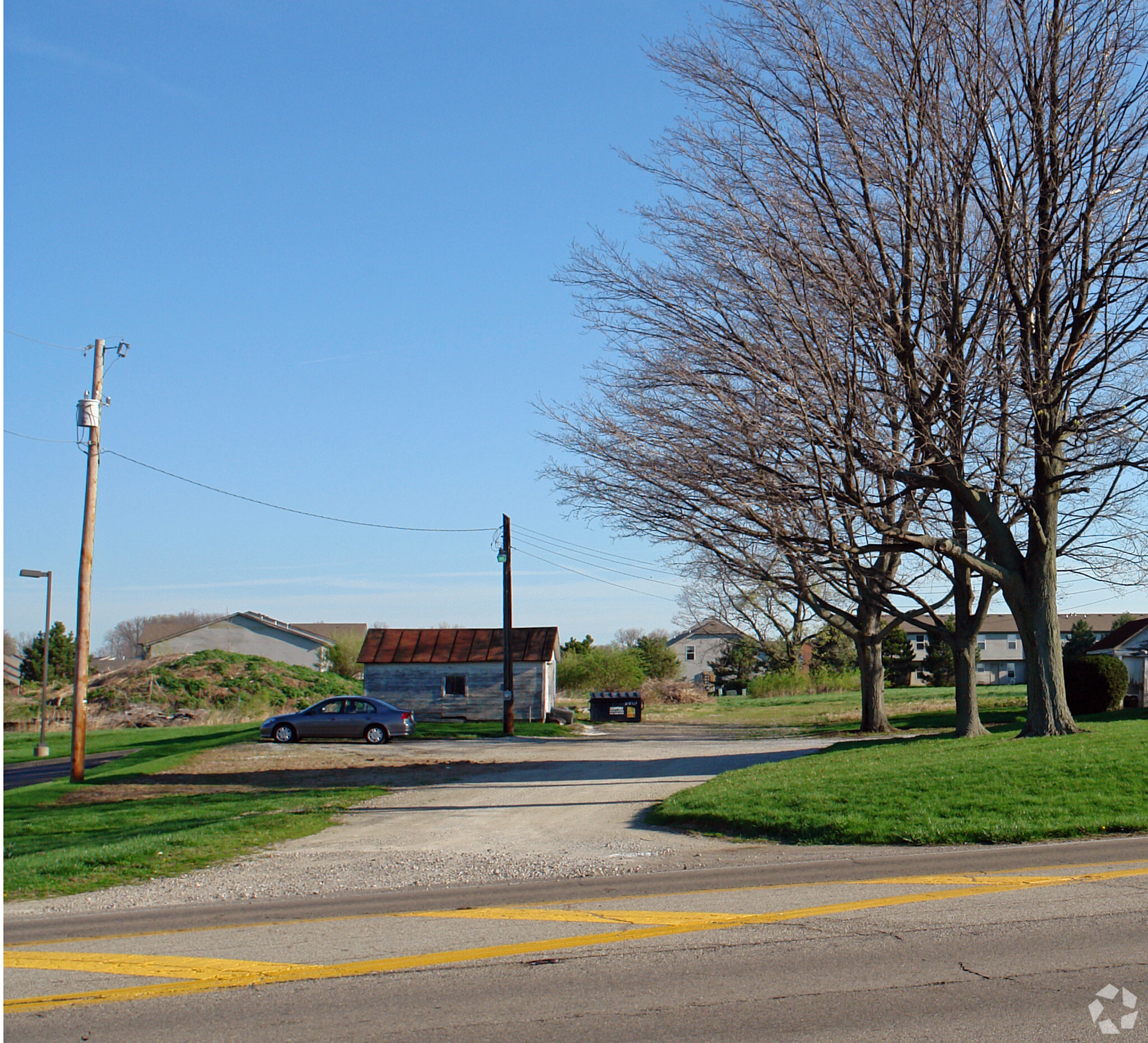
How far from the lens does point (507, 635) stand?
36750 mm

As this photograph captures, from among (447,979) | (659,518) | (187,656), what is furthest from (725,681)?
(447,979)

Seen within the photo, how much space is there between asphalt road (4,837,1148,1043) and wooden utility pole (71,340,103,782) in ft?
45.8

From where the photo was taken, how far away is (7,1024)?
5719 mm

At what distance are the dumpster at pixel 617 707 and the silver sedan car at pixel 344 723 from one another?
1552 cm

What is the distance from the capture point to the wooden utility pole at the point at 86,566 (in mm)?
21891

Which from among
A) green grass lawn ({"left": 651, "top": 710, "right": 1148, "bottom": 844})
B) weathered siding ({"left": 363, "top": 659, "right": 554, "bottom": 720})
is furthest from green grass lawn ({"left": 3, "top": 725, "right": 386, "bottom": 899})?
weathered siding ({"left": 363, "top": 659, "right": 554, "bottom": 720})

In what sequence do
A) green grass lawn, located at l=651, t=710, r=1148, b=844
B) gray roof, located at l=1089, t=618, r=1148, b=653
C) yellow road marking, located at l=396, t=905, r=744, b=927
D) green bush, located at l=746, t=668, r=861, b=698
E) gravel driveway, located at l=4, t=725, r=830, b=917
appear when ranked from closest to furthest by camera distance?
yellow road marking, located at l=396, t=905, r=744, b=927
gravel driveway, located at l=4, t=725, r=830, b=917
green grass lawn, located at l=651, t=710, r=1148, b=844
gray roof, located at l=1089, t=618, r=1148, b=653
green bush, located at l=746, t=668, r=861, b=698

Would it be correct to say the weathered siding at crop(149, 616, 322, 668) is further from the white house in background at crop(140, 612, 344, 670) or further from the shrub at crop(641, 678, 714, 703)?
the shrub at crop(641, 678, 714, 703)

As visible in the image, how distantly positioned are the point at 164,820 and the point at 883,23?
666 inches

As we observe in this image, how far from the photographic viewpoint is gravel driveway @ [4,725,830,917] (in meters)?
10.4

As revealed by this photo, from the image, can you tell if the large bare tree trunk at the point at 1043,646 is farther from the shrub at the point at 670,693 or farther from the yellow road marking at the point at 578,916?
the shrub at the point at 670,693

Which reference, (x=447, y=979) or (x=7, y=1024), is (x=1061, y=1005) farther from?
(x=7, y=1024)

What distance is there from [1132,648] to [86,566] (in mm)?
43044

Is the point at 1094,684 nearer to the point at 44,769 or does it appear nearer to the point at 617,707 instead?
the point at 617,707
